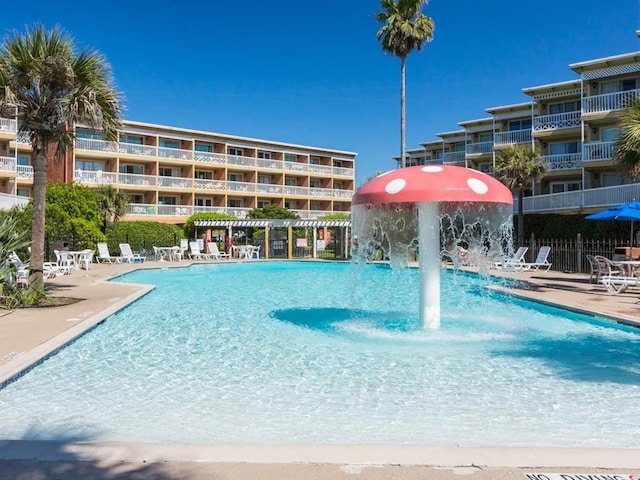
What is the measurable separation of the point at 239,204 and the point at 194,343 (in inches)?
1717

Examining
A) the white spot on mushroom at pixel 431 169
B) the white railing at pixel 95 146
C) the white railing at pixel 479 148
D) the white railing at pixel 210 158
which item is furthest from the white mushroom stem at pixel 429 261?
the white railing at pixel 210 158

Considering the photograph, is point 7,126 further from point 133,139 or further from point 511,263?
point 511,263

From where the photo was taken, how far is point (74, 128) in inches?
542

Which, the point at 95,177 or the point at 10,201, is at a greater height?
the point at 95,177

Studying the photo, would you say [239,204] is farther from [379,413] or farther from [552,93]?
[379,413]

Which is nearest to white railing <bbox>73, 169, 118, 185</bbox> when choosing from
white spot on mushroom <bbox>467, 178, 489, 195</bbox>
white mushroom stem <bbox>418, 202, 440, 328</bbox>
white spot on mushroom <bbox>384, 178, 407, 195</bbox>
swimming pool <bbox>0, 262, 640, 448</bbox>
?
swimming pool <bbox>0, 262, 640, 448</bbox>

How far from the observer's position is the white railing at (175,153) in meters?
46.3

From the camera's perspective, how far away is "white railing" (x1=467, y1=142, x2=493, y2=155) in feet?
149

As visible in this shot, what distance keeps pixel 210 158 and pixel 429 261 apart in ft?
136

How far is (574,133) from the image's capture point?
119ft

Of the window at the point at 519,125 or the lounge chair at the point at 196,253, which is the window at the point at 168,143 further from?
the window at the point at 519,125

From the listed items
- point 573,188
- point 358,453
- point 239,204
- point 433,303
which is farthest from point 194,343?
point 239,204

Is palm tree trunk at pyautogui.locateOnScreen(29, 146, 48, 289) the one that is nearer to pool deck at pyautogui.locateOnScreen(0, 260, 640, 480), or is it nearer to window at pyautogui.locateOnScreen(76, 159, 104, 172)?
pool deck at pyautogui.locateOnScreen(0, 260, 640, 480)

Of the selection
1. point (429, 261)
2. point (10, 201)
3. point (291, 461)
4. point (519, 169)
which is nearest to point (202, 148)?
point (10, 201)
